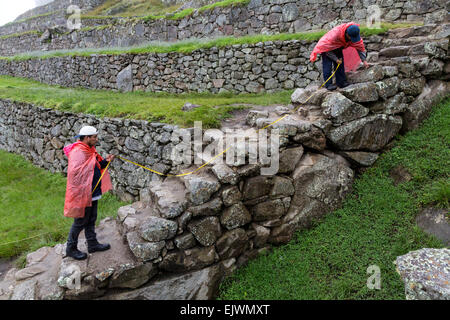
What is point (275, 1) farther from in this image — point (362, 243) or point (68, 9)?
point (68, 9)

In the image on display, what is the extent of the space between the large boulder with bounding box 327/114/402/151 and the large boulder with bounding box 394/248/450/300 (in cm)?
229

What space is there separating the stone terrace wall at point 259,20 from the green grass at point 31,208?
788cm

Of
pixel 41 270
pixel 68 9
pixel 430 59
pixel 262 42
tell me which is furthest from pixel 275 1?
pixel 68 9

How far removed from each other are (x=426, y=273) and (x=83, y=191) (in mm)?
4275

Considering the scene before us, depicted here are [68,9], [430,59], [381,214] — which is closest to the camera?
[381,214]

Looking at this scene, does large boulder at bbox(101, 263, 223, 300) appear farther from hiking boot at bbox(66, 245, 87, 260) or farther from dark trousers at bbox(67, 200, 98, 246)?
dark trousers at bbox(67, 200, 98, 246)

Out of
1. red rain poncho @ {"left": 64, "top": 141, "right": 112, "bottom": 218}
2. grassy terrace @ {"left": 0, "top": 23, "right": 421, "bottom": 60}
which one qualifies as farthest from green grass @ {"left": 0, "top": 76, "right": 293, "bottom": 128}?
red rain poncho @ {"left": 64, "top": 141, "right": 112, "bottom": 218}

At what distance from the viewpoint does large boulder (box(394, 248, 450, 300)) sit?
3.21 metres

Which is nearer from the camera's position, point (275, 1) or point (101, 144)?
point (101, 144)

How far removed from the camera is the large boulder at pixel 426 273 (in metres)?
3.21

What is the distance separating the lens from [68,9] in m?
25.3

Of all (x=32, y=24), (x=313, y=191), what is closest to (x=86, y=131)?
(x=313, y=191)

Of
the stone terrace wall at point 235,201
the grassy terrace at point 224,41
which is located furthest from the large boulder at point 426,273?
the grassy terrace at point 224,41

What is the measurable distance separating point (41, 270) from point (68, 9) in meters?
27.6
